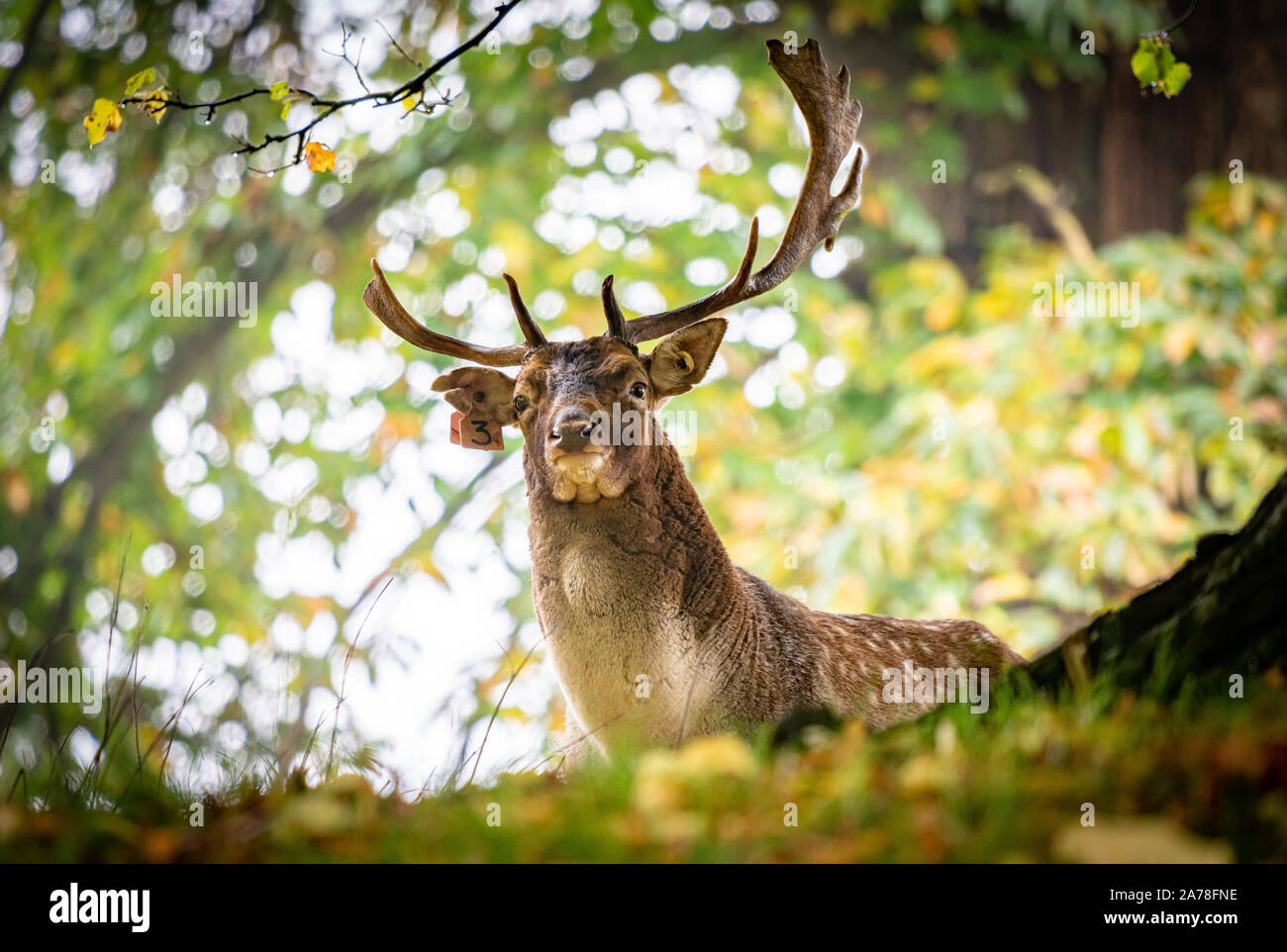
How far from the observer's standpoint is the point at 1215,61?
408 inches

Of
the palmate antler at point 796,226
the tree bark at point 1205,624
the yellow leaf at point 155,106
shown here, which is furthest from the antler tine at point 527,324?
the tree bark at point 1205,624

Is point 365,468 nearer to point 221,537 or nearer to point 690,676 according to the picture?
point 221,537

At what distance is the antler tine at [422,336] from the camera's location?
4.54 metres

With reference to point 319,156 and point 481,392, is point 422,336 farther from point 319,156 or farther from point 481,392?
point 319,156

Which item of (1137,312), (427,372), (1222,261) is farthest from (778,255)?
(427,372)

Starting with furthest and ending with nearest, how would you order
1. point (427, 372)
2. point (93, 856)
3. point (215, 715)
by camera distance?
point (427, 372) → point (215, 715) → point (93, 856)

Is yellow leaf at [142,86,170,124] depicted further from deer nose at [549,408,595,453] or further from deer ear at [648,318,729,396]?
deer ear at [648,318,729,396]

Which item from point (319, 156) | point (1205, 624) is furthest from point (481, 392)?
point (1205, 624)

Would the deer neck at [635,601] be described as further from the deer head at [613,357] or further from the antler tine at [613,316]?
the antler tine at [613,316]

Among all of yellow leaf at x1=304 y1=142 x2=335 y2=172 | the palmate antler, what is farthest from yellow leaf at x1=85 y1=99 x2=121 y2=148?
the palmate antler

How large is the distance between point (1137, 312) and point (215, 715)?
632 cm
